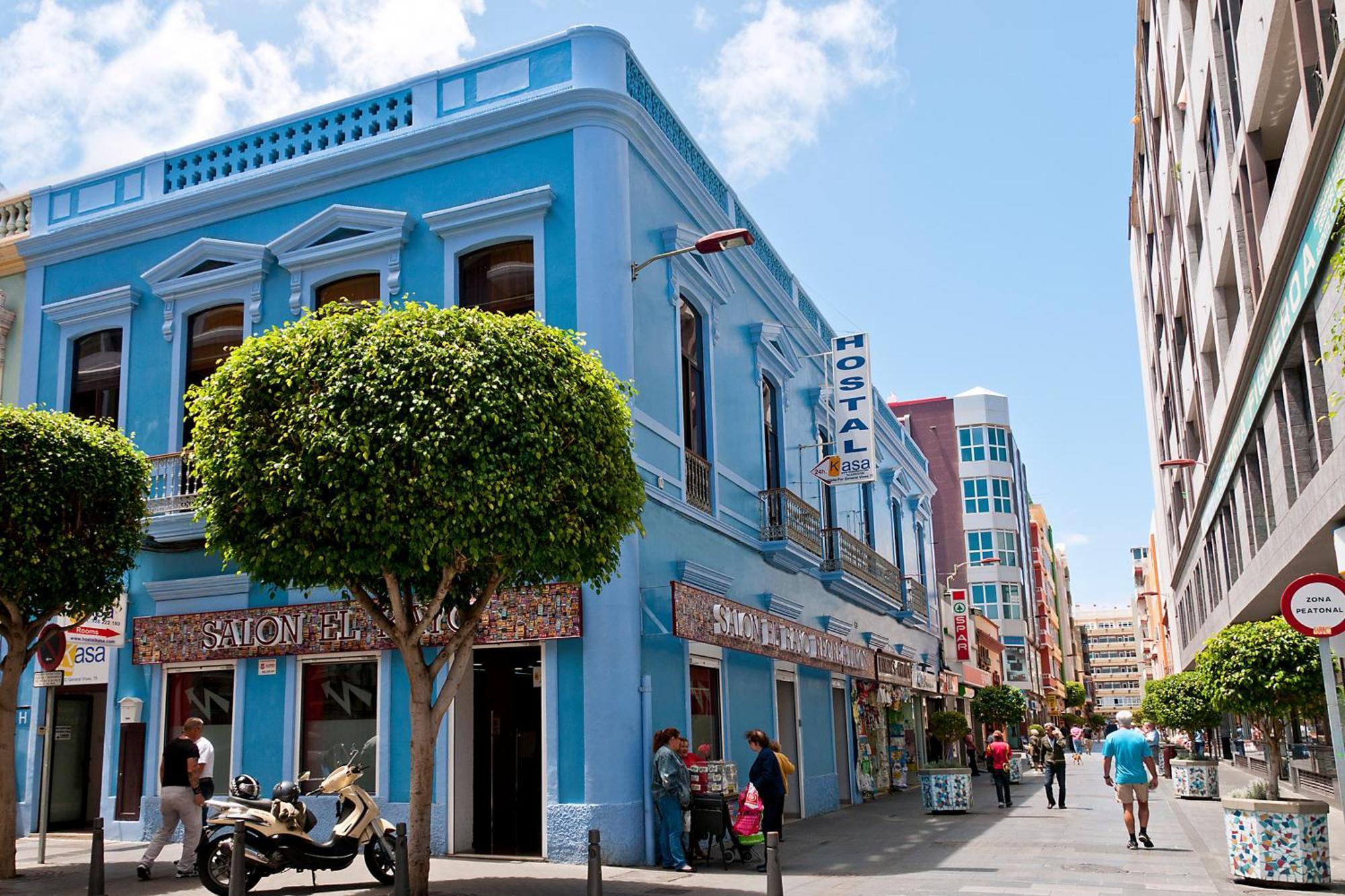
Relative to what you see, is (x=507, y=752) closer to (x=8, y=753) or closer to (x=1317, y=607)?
(x=8, y=753)

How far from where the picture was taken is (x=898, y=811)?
21172mm

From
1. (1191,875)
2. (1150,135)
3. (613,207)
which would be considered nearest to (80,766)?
(613,207)

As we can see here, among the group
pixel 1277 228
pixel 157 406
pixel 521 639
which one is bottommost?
pixel 521 639

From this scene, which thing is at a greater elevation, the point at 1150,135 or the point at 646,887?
the point at 1150,135

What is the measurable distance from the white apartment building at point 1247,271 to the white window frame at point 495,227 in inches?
342

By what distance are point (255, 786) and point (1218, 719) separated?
832 inches

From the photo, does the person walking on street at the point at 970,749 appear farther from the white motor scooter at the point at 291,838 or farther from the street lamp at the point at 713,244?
the white motor scooter at the point at 291,838

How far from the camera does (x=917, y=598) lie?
1270 inches

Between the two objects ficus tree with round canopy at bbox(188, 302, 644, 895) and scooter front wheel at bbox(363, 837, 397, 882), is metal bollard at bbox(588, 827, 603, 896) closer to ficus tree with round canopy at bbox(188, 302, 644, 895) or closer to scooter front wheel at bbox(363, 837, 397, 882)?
ficus tree with round canopy at bbox(188, 302, 644, 895)

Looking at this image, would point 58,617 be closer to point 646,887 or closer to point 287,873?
point 287,873

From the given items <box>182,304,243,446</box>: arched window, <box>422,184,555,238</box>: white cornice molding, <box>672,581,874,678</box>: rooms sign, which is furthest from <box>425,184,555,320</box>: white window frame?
<box>672,581,874,678</box>: rooms sign

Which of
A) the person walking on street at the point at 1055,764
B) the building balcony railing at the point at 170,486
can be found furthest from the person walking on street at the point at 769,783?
Answer: the person walking on street at the point at 1055,764

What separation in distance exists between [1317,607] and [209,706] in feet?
43.5

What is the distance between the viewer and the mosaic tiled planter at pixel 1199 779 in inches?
985
